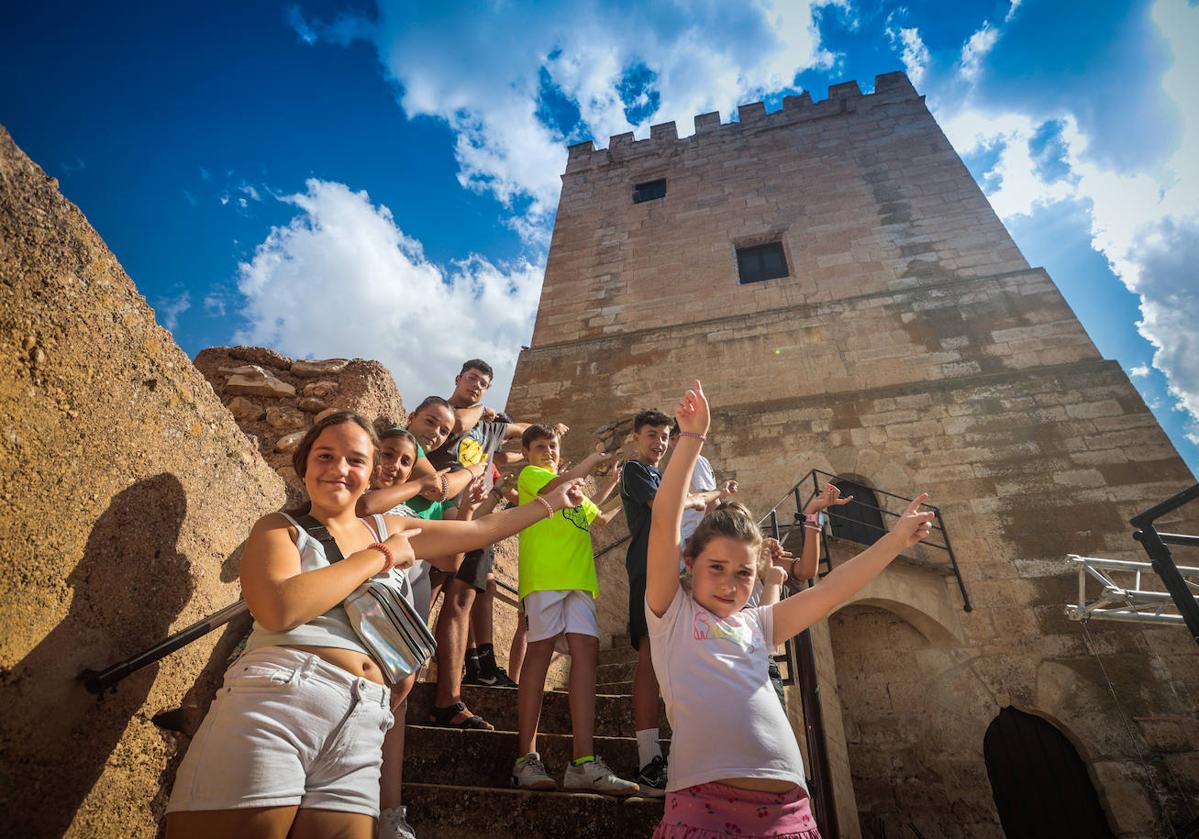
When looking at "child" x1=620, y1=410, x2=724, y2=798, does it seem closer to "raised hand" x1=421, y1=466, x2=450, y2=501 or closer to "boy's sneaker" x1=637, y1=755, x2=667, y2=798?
"boy's sneaker" x1=637, y1=755, x2=667, y2=798

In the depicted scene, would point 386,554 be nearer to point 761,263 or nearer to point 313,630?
point 313,630

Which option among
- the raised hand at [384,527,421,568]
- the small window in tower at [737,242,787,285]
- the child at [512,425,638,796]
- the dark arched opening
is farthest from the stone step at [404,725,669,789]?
the small window in tower at [737,242,787,285]

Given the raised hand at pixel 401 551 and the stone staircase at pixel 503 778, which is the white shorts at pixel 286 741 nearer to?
the raised hand at pixel 401 551

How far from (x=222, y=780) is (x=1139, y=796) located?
6989mm

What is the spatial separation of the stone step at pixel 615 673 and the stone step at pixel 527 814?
228cm

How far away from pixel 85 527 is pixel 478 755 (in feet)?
6.47

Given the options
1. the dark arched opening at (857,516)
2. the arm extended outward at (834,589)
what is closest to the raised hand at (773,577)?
the arm extended outward at (834,589)

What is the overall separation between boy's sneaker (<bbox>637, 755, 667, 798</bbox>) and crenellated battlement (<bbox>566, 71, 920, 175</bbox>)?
1211 cm

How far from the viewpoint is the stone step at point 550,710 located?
3299mm

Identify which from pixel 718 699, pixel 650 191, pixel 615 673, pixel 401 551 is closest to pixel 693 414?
pixel 718 699

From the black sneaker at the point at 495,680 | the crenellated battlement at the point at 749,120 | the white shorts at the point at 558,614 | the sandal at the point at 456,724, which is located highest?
the crenellated battlement at the point at 749,120

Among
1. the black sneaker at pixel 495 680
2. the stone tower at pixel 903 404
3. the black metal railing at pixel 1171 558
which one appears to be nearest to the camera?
the black metal railing at pixel 1171 558

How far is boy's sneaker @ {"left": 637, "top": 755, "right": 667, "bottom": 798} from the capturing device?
2.54 m

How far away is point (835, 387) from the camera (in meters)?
7.76
